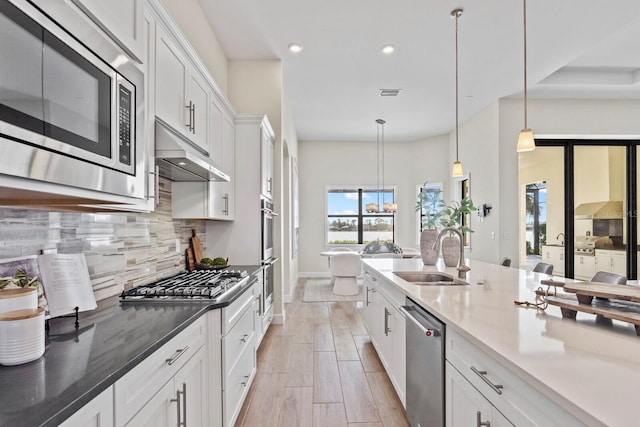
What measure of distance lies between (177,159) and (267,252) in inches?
79.5

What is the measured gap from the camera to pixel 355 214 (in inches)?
330

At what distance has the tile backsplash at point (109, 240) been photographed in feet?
4.12

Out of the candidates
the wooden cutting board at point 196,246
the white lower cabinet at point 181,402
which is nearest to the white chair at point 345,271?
the wooden cutting board at point 196,246

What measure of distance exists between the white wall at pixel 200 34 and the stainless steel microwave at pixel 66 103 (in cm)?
141

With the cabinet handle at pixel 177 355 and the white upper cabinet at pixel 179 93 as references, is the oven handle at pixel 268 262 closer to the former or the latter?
the white upper cabinet at pixel 179 93

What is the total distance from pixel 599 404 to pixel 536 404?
199 millimetres

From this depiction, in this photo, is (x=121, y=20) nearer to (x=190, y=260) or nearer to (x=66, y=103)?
(x=66, y=103)

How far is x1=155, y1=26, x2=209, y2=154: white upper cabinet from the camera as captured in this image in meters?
1.79

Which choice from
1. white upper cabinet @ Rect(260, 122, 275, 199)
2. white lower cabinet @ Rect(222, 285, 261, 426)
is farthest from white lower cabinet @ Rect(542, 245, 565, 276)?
white lower cabinet @ Rect(222, 285, 261, 426)

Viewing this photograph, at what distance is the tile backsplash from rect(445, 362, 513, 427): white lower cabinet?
1.74 metres

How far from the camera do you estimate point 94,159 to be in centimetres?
111

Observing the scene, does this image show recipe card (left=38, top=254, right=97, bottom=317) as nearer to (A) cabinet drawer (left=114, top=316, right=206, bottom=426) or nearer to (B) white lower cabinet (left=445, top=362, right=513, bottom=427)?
(A) cabinet drawer (left=114, top=316, right=206, bottom=426)

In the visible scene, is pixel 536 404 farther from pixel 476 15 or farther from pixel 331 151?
pixel 331 151

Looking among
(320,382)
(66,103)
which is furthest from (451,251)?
(66,103)
